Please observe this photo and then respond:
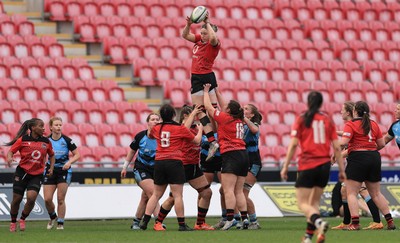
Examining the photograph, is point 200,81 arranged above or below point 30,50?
below

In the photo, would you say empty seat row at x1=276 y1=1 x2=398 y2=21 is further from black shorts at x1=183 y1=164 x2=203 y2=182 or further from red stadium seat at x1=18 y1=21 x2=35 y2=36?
black shorts at x1=183 y1=164 x2=203 y2=182

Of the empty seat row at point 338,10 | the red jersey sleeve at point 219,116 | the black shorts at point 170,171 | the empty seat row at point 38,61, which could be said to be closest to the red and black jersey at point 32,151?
the black shorts at point 170,171

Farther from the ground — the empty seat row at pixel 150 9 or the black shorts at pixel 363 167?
the empty seat row at pixel 150 9

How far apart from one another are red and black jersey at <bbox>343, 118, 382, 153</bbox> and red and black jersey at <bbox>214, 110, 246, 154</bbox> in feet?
5.61

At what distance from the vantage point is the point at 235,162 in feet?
56.7

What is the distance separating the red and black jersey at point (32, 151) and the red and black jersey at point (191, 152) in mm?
2294

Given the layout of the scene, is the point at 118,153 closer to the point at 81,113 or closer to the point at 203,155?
the point at 81,113

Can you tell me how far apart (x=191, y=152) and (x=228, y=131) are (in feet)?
3.45

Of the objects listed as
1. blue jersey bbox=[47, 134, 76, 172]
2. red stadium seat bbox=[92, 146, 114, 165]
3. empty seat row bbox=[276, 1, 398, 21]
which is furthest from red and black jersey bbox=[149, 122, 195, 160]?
empty seat row bbox=[276, 1, 398, 21]

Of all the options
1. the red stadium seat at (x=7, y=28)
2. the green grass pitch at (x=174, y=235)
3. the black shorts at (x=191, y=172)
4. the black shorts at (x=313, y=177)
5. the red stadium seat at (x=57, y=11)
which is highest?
the red stadium seat at (x=57, y=11)

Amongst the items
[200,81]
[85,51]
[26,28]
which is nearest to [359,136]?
[200,81]

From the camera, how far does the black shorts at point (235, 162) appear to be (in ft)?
56.7

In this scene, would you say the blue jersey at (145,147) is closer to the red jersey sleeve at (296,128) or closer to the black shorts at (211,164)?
the black shorts at (211,164)

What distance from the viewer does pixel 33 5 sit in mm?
29953
